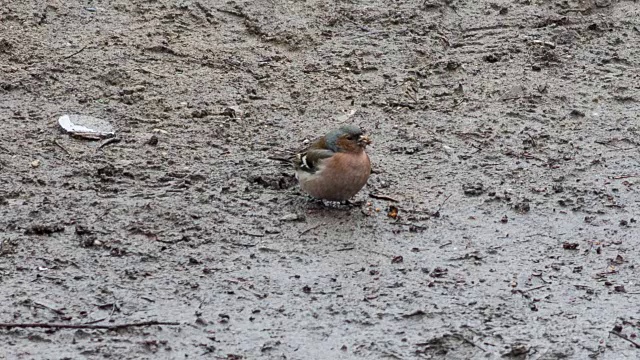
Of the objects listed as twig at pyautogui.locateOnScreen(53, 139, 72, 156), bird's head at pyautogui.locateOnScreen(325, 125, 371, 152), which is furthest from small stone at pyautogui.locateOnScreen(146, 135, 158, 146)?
bird's head at pyautogui.locateOnScreen(325, 125, 371, 152)

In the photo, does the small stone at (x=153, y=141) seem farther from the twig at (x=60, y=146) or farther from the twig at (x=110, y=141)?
the twig at (x=60, y=146)

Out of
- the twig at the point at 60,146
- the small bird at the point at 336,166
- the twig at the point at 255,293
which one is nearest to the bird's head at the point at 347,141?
the small bird at the point at 336,166

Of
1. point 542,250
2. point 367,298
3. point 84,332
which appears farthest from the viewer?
point 542,250

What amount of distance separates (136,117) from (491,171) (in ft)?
8.60

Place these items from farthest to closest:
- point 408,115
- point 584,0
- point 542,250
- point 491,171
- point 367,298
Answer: point 584,0
point 408,115
point 491,171
point 542,250
point 367,298

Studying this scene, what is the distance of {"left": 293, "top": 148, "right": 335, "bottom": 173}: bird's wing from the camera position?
7.10 meters

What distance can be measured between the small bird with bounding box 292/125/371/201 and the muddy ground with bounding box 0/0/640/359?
19 centimetres

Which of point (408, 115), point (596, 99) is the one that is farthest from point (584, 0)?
point (408, 115)

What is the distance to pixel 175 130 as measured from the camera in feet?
26.4

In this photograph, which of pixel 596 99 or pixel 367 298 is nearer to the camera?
pixel 367 298

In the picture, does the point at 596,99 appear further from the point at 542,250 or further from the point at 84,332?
the point at 84,332

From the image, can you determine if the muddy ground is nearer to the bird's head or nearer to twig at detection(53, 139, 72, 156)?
twig at detection(53, 139, 72, 156)

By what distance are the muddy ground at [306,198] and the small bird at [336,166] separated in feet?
0.63

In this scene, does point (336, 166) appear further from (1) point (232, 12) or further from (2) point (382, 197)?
(1) point (232, 12)
